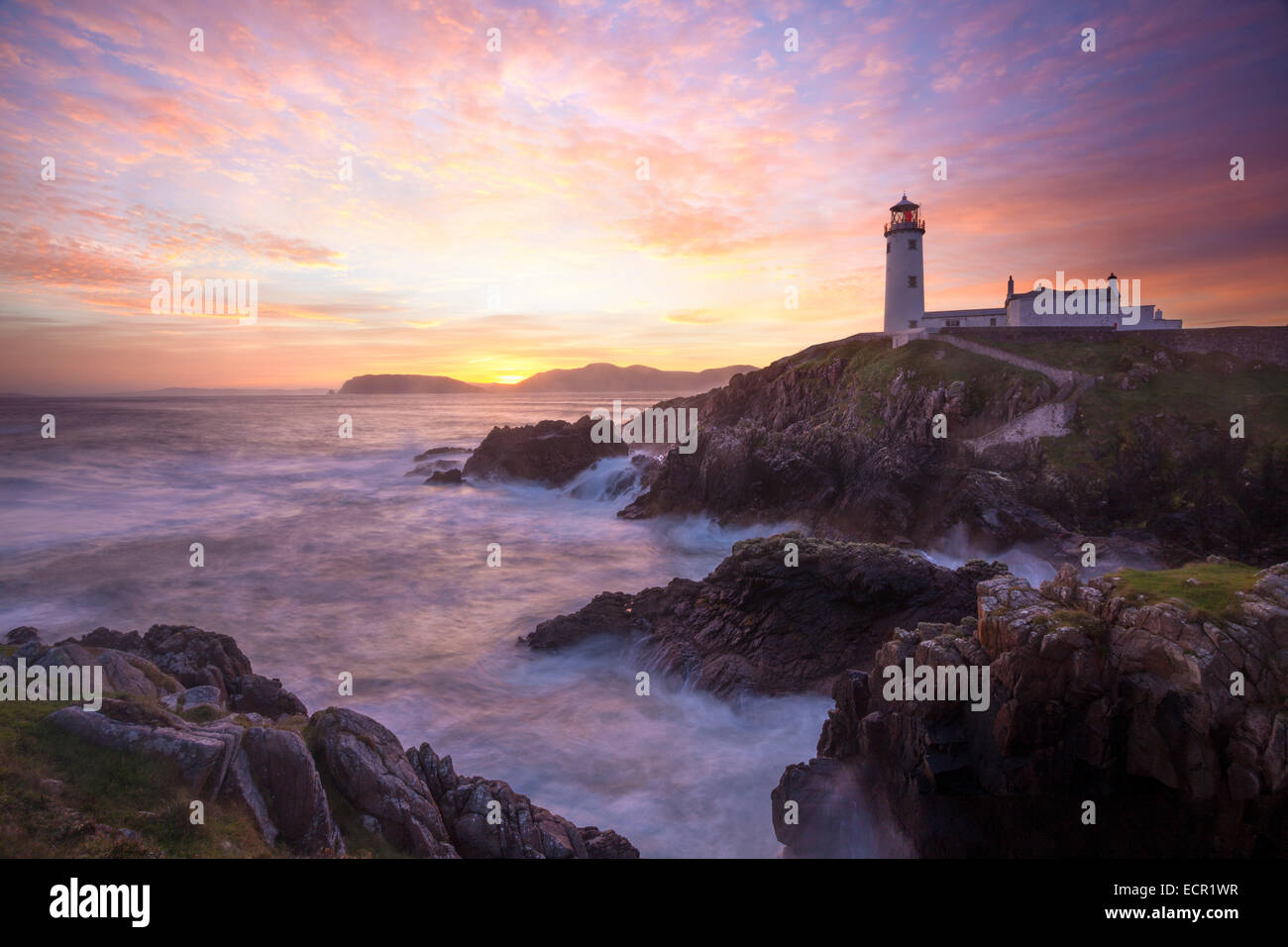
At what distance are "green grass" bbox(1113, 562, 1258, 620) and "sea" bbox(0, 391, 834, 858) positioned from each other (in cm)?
803

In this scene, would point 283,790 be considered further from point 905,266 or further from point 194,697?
point 905,266

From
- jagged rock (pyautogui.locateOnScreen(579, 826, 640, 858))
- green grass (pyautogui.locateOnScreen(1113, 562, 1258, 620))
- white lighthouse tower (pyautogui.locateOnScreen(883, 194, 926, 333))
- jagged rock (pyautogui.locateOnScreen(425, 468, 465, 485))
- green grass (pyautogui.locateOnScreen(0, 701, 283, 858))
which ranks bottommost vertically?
jagged rock (pyautogui.locateOnScreen(579, 826, 640, 858))

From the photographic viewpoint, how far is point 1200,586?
1049 cm

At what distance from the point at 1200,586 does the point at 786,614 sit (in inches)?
401

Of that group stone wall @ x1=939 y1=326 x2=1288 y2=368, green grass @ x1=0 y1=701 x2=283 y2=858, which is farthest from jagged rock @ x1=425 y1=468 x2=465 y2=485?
green grass @ x1=0 y1=701 x2=283 y2=858

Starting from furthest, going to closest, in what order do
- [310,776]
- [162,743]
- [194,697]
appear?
[194,697] < [310,776] < [162,743]

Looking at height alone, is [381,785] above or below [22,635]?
below

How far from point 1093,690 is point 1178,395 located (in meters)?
31.4

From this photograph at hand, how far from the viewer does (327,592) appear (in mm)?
26812

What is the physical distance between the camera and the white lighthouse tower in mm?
47844

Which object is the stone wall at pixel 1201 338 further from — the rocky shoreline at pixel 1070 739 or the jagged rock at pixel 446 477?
the jagged rock at pixel 446 477

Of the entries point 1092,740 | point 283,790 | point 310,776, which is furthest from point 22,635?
point 1092,740

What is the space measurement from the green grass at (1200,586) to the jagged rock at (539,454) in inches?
1720

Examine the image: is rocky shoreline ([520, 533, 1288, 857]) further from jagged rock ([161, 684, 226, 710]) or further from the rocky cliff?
the rocky cliff
